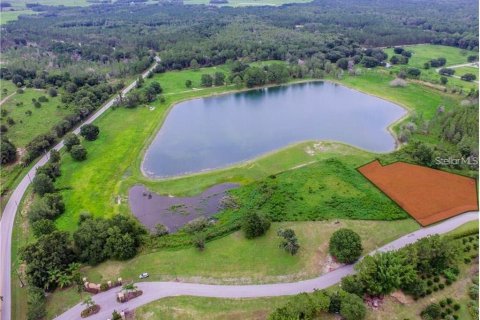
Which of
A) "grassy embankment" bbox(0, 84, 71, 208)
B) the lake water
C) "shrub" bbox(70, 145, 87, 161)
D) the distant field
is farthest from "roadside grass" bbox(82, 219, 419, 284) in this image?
the distant field

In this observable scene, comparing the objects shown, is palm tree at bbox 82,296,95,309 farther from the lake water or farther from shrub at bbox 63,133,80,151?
shrub at bbox 63,133,80,151

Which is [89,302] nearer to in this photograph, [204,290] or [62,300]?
[62,300]

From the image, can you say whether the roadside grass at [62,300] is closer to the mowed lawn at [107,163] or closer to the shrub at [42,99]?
the mowed lawn at [107,163]

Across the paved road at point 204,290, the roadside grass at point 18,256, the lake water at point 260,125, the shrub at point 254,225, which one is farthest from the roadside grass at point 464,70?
the roadside grass at point 18,256

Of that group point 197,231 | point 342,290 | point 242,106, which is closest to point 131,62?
point 242,106

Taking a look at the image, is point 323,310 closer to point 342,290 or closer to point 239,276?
point 342,290
